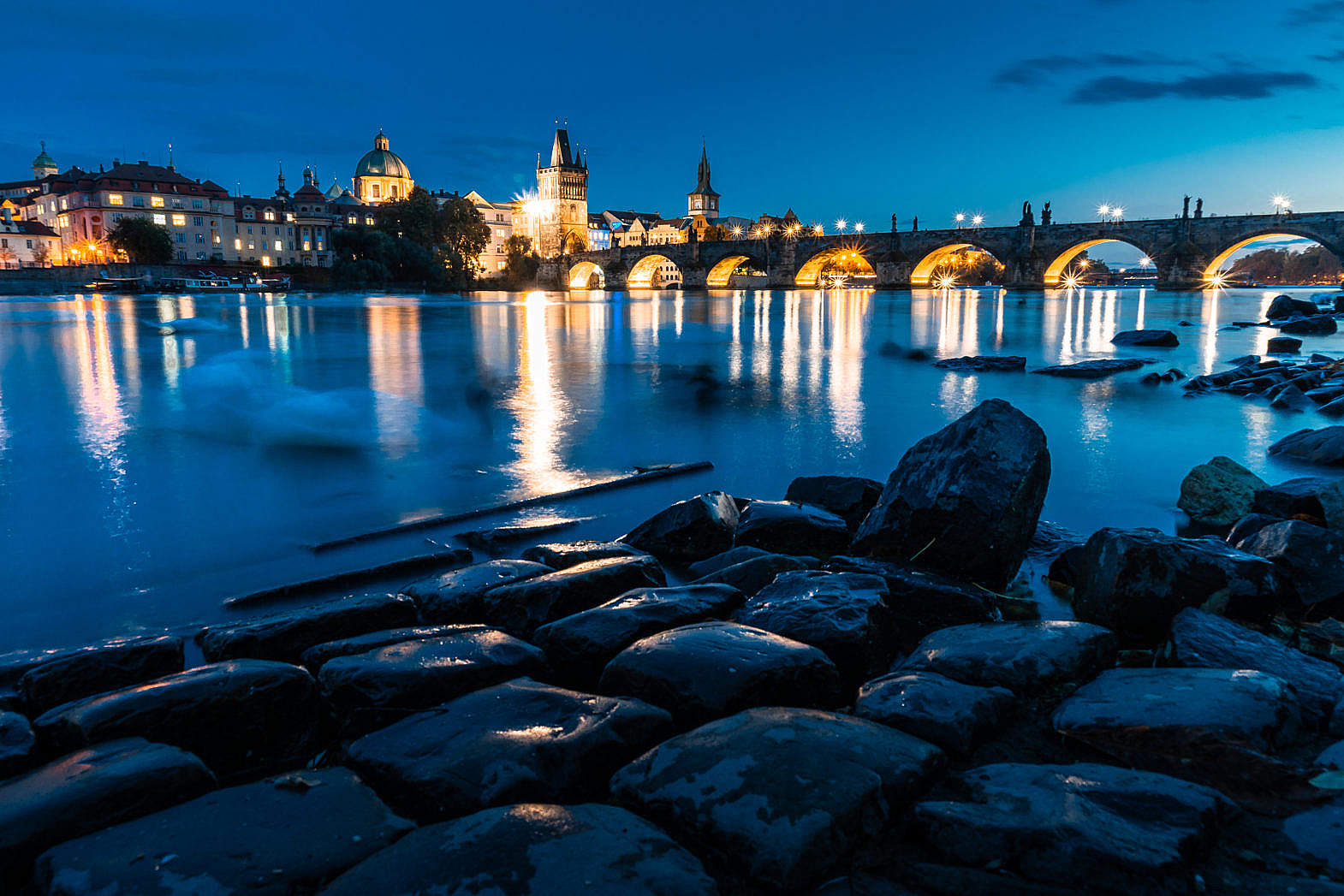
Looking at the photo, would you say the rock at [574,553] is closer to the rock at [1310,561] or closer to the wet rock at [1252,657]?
the wet rock at [1252,657]

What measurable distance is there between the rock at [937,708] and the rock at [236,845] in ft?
5.41

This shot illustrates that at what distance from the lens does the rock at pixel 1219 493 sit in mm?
5828

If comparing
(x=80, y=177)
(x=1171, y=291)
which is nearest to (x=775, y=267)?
(x=1171, y=291)

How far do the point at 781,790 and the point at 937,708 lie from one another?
35.5 inches

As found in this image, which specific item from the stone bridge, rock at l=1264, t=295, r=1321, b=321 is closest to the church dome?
the stone bridge

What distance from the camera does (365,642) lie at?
340cm

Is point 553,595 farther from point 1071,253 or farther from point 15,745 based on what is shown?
point 1071,253

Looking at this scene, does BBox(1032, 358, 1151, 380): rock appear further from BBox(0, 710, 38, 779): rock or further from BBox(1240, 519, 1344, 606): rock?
BBox(0, 710, 38, 779): rock

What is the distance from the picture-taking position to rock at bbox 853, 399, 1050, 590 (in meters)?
4.53

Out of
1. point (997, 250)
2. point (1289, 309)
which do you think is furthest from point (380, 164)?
point (1289, 309)

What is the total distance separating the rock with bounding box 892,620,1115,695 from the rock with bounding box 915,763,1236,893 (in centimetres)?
78

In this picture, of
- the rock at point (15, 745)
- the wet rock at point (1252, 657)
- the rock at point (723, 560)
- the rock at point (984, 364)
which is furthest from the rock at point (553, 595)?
the rock at point (984, 364)

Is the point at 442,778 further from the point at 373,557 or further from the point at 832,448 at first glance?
the point at 832,448

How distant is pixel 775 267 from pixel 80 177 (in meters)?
97.7
